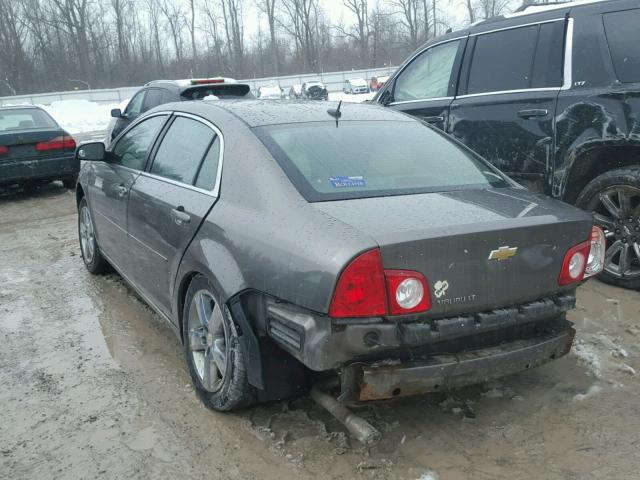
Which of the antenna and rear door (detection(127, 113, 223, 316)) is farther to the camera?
the antenna

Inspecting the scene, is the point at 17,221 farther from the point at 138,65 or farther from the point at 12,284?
the point at 138,65

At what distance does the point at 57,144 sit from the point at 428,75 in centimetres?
617

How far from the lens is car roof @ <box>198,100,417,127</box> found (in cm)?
339

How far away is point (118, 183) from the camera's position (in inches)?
173

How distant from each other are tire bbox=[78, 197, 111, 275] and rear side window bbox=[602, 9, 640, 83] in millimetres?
4260

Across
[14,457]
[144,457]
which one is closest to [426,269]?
[144,457]

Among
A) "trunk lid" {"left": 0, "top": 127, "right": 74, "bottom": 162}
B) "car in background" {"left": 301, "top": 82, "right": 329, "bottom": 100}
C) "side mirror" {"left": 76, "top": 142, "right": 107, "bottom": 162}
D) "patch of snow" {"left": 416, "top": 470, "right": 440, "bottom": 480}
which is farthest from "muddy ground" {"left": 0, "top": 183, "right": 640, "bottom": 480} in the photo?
"car in background" {"left": 301, "top": 82, "right": 329, "bottom": 100}

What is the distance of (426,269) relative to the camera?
2438 mm

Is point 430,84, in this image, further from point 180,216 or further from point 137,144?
point 180,216

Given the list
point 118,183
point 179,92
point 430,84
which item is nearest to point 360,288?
point 118,183

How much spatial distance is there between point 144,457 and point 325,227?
52.7 inches

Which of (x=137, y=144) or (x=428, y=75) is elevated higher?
(x=428, y=75)

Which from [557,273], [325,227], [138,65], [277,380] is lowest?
[277,380]

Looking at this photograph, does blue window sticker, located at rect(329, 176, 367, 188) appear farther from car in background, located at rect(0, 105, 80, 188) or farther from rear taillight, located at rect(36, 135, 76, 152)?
rear taillight, located at rect(36, 135, 76, 152)
